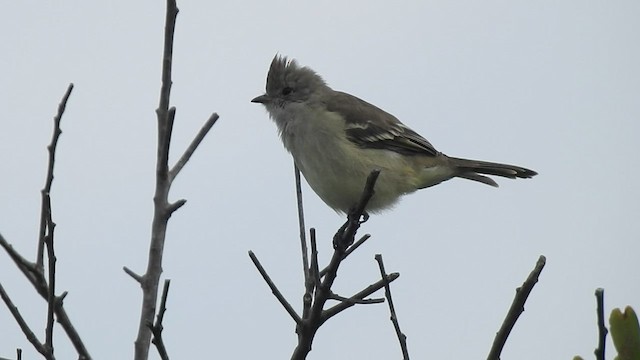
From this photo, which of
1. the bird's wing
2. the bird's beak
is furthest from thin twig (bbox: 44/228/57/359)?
the bird's beak

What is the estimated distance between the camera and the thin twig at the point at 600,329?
2176 millimetres

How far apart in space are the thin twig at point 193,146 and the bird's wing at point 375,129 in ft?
14.3

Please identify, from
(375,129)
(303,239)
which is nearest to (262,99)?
(375,129)

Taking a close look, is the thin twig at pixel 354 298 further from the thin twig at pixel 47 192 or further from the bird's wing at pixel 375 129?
the bird's wing at pixel 375 129

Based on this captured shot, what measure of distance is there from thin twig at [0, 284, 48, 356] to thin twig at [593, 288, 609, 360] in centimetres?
161

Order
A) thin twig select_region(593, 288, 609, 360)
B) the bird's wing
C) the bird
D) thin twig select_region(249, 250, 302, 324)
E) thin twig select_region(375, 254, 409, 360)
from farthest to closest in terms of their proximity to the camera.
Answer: the bird's wing
the bird
thin twig select_region(249, 250, 302, 324)
thin twig select_region(375, 254, 409, 360)
thin twig select_region(593, 288, 609, 360)

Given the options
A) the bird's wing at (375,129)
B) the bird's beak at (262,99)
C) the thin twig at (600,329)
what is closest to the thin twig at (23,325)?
the thin twig at (600,329)

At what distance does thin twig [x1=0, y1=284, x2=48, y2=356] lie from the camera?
2.68 metres

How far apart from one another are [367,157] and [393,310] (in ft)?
13.4

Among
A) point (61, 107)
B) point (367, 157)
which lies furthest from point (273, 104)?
point (61, 107)

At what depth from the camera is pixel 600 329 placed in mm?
2262

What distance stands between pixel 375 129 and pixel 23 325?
5.42m

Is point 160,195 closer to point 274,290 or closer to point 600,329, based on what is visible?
point 274,290

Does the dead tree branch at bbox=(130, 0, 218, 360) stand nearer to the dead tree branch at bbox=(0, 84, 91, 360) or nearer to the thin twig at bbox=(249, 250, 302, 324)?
the dead tree branch at bbox=(0, 84, 91, 360)
